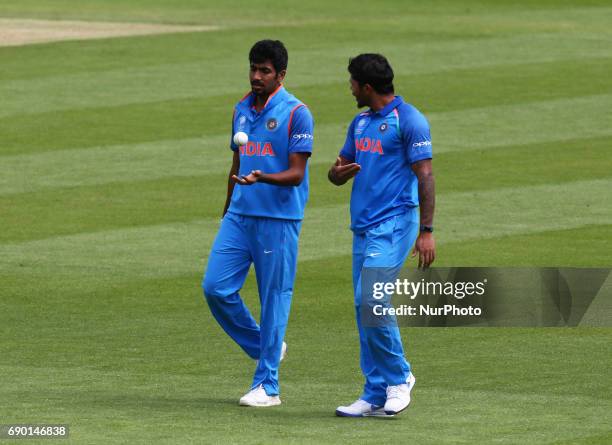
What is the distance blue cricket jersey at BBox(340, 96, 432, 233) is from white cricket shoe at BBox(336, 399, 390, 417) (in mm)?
991

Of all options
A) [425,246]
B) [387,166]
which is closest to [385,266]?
[425,246]

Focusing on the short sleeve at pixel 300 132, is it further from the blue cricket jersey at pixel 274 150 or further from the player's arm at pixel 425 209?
the player's arm at pixel 425 209

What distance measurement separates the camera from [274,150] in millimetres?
9672

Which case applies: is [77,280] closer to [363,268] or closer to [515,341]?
[515,341]

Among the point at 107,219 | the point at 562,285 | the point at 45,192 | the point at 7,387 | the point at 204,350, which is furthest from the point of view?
the point at 45,192

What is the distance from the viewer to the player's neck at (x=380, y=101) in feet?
30.5

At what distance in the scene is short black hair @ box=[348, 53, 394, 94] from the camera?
9227 millimetres

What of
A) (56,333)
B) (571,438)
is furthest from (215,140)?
(571,438)

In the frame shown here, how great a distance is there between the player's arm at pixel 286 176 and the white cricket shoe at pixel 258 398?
1.20m

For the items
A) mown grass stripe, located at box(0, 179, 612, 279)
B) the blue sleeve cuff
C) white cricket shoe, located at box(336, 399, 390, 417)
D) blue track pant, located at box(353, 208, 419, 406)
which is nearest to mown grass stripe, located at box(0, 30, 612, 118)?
mown grass stripe, located at box(0, 179, 612, 279)

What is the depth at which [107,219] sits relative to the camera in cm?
1622

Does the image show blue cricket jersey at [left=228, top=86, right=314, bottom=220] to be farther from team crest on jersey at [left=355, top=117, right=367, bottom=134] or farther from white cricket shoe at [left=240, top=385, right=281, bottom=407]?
white cricket shoe at [left=240, top=385, right=281, bottom=407]

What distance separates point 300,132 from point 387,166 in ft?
2.20

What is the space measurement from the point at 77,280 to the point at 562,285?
4.07 m
